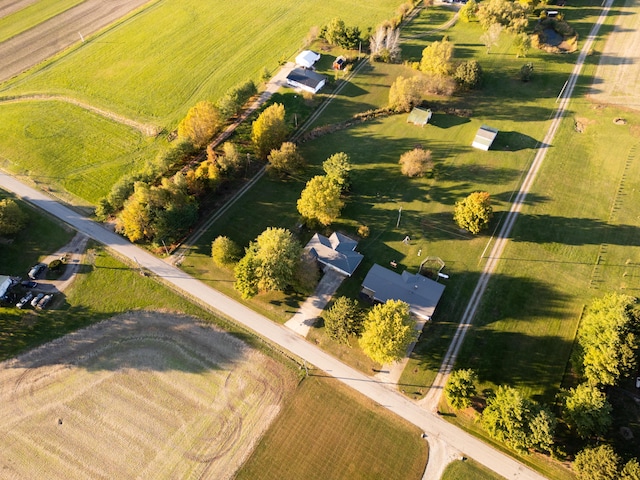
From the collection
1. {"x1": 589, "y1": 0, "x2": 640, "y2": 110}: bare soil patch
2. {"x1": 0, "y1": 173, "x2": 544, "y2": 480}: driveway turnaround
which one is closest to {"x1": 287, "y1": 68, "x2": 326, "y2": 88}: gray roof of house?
{"x1": 0, "y1": 173, "x2": 544, "y2": 480}: driveway turnaround

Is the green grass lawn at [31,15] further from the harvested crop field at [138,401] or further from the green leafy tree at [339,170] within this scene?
the green leafy tree at [339,170]

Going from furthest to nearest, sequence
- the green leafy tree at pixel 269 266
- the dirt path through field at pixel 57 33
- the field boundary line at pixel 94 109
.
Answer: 1. the dirt path through field at pixel 57 33
2. the field boundary line at pixel 94 109
3. the green leafy tree at pixel 269 266

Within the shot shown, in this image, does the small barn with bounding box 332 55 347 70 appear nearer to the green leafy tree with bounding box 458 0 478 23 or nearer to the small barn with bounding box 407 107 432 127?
the small barn with bounding box 407 107 432 127

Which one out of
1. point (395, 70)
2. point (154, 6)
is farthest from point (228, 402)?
point (154, 6)

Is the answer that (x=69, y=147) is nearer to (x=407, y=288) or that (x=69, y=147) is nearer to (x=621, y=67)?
(x=407, y=288)

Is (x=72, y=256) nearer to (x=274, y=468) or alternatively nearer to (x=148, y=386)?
(x=148, y=386)

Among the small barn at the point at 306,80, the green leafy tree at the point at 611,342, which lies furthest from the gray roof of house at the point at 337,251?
the small barn at the point at 306,80

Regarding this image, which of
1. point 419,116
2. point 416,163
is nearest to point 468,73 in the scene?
point 419,116
